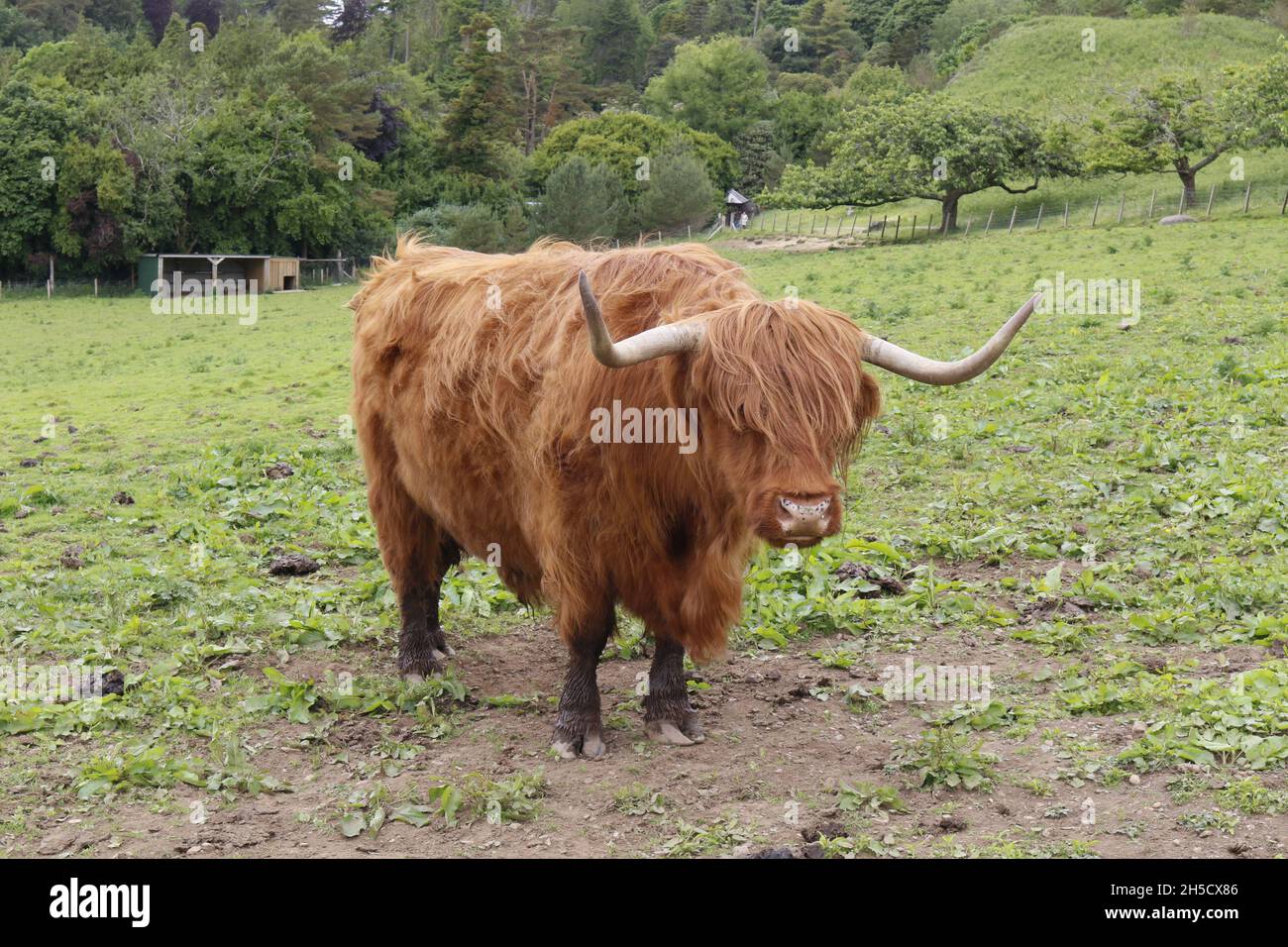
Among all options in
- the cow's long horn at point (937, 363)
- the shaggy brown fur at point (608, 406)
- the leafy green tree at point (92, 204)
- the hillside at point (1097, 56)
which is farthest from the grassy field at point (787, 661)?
the hillside at point (1097, 56)

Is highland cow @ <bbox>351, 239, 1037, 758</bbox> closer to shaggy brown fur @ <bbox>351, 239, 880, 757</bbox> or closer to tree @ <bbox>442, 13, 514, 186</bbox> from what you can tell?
shaggy brown fur @ <bbox>351, 239, 880, 757</bbox>

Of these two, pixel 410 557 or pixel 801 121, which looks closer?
pixel 410 557

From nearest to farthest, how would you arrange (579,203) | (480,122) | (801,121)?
(579,203) < (480,122) < (801,121)

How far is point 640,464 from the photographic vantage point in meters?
5.54

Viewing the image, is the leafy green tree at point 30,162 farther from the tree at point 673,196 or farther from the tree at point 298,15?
the tree at point 298,15

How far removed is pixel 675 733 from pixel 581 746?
1.54 ft

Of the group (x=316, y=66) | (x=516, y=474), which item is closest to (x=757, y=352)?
(x=516, y=474)

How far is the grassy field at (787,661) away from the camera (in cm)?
511

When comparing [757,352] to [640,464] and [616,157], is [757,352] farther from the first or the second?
[616,157]

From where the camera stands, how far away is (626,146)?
62562 mm

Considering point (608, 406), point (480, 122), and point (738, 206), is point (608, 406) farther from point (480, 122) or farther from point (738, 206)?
point (738, 206)

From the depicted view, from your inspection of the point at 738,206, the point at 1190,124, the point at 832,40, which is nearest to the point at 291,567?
the point at 1190,124

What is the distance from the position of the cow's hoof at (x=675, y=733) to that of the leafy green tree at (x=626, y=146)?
168ft

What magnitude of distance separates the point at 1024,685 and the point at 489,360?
10.4 feet
